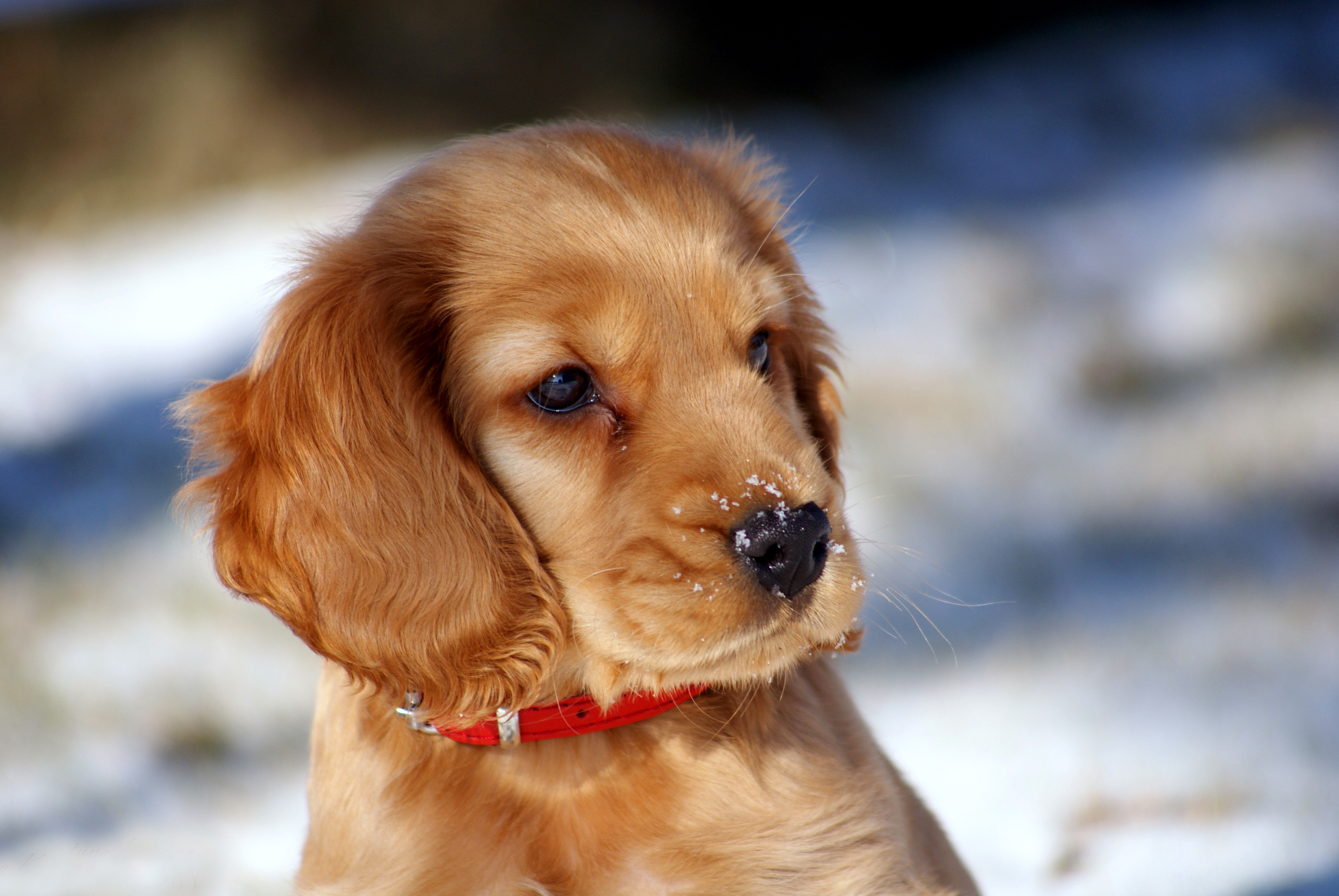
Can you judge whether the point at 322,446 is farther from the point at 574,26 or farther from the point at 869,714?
the point at 574,26

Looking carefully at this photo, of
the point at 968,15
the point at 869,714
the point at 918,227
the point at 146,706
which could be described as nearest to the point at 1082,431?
the point at 918,227

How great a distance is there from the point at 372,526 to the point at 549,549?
313mm

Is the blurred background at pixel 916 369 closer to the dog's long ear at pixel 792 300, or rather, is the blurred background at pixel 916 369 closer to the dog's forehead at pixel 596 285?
the dog's long ear at pixel 792 300

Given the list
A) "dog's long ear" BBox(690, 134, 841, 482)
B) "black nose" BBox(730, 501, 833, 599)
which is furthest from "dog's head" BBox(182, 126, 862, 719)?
"dog's long ear" BBox(690, 134, 841, 482)

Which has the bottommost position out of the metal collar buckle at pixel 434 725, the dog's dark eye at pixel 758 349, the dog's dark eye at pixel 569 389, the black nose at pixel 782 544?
the metal collar buckle at pixel 434 725

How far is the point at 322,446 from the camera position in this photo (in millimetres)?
2062

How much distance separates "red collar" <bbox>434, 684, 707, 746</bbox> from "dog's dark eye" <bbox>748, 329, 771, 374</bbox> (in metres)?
0.64

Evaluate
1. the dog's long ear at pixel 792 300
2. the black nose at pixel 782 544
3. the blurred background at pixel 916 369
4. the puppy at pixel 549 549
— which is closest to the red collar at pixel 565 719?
the puppy at pixel 549 549

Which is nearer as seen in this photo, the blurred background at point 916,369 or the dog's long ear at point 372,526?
the dog's long ear at point 372,526

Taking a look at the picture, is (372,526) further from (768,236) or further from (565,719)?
(768,236)

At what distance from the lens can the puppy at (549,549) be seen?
201 centimetres

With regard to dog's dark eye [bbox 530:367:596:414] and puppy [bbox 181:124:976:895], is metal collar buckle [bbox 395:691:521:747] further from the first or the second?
dog's dark eye [bbox 530:367:596:414]

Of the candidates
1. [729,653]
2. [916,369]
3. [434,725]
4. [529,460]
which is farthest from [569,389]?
[916,369]

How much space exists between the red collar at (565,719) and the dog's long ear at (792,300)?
2.48 feet
